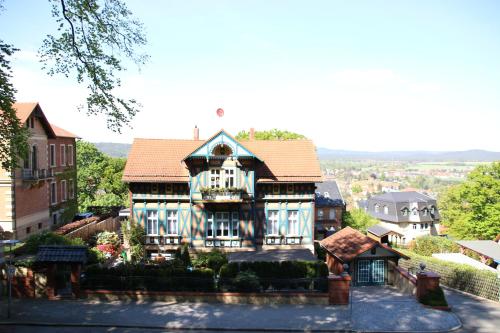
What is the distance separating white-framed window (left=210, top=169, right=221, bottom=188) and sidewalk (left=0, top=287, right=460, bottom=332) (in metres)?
10.4

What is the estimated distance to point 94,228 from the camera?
31656 millimetres

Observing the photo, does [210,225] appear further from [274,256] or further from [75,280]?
[75,280]

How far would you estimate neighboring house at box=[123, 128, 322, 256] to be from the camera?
91.2 ft

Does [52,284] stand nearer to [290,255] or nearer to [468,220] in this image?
[290,255]

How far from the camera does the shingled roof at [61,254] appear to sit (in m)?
18.5

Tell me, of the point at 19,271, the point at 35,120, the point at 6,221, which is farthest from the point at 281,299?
the point at 35,120

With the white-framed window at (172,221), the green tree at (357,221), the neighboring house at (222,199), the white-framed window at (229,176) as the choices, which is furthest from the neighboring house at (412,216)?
the white-framed window at (172,221)

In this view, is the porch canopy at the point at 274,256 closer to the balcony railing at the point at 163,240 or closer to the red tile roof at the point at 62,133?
the balcony railing at the point at 163,240

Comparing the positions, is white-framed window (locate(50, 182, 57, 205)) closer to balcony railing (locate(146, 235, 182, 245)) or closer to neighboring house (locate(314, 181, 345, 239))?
balcony railing (locate(146, 235, 182, 245))

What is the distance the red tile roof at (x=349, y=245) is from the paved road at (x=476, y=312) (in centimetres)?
359

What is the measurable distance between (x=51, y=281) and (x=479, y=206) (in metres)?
44.7

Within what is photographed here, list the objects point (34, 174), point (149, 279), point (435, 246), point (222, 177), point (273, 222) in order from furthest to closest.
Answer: point (435, 246) → point (34, 174) → point (273, 222) → point (222, 177) → point (149, 279)

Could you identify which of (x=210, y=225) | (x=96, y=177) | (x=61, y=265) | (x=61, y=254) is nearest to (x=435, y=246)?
(x=210, y=225)

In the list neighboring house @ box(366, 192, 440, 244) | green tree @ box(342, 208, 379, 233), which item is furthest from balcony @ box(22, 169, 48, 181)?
neighboring house @ box(366, 192, 440, 244)
